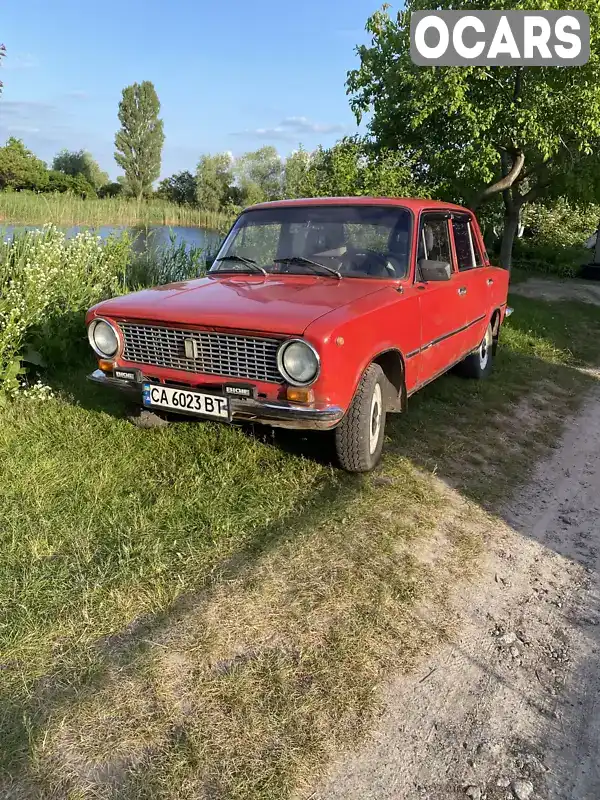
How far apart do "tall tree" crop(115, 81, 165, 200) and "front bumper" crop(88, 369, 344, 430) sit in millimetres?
62360

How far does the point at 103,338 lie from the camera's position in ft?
14.1

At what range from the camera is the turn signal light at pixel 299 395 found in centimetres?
358

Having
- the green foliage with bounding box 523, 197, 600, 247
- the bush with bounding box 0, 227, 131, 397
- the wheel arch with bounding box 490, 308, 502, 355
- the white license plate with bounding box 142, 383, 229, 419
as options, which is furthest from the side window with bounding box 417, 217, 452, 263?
the green foliage with bounding box 523, 197, 600, 247

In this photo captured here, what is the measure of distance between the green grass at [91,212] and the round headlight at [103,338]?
12.8 ft

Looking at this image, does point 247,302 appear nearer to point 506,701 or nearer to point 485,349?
point 506,701

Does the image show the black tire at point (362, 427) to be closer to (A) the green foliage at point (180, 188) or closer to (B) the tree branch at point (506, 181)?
(B) the tree branch at point (506, 181)

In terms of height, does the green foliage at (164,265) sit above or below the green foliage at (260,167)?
below

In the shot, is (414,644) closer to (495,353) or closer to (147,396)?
(147,396)

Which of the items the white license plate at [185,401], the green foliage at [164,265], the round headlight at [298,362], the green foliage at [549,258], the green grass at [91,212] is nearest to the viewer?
the round headlight at [298,362]

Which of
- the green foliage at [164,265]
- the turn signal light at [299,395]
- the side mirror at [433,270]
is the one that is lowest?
the turn signal light at [299,395]

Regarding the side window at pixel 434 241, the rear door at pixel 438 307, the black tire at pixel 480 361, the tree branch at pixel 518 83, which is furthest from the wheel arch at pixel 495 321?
the tree branch at pixel 518 83

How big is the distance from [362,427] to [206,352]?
111 centimetres

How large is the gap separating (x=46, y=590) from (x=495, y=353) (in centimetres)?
670

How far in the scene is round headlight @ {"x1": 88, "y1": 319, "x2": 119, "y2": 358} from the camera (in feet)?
13.9
